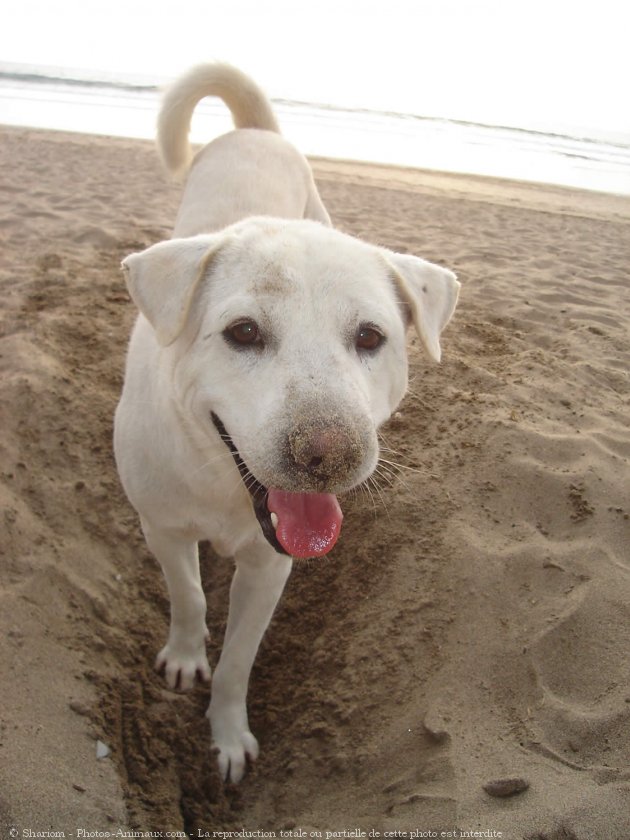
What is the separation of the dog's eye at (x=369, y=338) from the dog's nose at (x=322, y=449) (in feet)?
1.33

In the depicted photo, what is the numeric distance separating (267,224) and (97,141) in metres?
9.47

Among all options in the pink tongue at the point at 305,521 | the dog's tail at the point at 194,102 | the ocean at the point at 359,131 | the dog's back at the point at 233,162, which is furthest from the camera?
the ocean at the point at 359,131

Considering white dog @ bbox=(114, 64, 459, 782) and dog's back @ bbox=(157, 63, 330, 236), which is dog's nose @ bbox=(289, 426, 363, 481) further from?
dog's back @ bbox=(157, 63, 330, 236)

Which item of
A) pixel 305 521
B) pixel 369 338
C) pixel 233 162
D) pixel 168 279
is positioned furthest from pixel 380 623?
pixel 233 162

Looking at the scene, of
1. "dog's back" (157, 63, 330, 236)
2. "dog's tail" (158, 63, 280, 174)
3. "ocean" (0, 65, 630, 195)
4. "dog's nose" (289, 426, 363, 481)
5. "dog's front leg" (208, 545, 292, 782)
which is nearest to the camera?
"dog's nose" (289, 426, 363, 481)

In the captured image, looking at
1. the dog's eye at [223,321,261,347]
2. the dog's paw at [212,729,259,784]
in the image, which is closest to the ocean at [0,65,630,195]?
the dog's eye at [223,321,261,347]

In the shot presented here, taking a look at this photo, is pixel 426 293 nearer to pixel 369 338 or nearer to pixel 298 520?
pixel 369 338

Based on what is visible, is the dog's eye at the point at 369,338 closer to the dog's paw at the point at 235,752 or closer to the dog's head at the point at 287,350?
the dog's head at the point at 287,350

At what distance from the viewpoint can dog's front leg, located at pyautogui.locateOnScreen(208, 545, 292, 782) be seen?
252 centimetres

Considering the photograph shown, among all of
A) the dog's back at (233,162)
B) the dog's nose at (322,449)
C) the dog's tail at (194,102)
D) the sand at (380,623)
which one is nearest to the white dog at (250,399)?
the dog's nose at (322,449)

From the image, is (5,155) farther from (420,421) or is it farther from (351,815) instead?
(351,815)

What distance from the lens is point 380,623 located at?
2840 mm

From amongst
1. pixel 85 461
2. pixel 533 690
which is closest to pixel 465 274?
pixel 85 461

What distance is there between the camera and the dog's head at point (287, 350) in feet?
5.73
